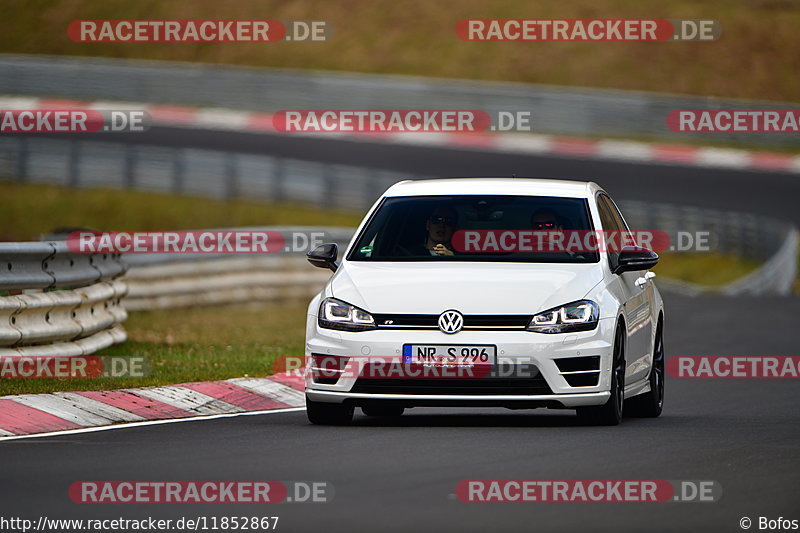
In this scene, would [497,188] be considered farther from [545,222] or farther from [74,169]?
[74,169]

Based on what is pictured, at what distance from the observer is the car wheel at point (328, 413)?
10766 mm

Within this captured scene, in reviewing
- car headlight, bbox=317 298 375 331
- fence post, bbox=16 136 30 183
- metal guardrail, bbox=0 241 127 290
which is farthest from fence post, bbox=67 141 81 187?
car headlight, bbox=317 298 375 331

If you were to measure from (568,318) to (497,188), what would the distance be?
1.41 m

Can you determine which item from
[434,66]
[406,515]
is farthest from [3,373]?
[434,66]

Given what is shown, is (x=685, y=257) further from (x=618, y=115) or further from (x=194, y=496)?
(x=194, y=496)

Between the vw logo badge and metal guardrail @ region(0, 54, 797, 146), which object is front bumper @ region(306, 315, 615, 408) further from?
metal guardrail @ region(0, 54, 797, 146)

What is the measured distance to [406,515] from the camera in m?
7.36

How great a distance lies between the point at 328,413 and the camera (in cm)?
1083

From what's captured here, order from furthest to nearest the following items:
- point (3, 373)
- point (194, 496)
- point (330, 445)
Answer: point (3, 373) < point (330, 445) < point (194, 496)

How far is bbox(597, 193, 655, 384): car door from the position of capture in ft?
36.8

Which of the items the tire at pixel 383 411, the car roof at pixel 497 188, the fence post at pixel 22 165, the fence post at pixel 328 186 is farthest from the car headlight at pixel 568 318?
the fence post at pixel 328 186

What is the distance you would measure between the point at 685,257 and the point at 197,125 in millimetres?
12481

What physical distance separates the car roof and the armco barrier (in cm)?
305

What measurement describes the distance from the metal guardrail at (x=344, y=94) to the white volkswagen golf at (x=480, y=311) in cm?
2762
